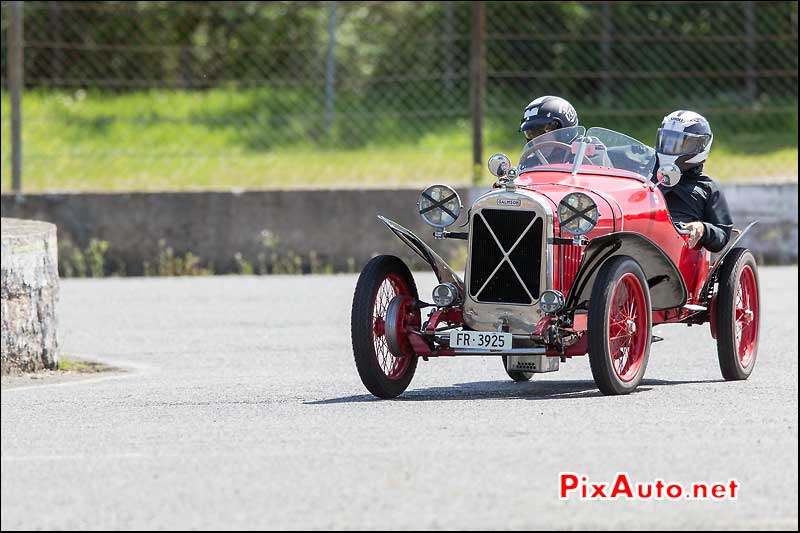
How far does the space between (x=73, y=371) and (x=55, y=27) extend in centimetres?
921

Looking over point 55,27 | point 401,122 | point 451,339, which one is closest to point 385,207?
point 401,122

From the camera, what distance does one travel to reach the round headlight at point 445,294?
28.9ft

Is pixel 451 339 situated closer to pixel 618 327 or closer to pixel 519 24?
pixel 618 327

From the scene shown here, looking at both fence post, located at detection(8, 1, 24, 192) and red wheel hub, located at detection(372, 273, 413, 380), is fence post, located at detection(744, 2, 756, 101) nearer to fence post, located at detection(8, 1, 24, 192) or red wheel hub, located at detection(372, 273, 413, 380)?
fence post, located at detection(8, 1, 24, 192)

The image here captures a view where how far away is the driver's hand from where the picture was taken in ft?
31.2

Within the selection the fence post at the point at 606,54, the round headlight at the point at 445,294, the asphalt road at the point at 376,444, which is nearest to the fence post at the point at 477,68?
the fence post at the point at 606,54

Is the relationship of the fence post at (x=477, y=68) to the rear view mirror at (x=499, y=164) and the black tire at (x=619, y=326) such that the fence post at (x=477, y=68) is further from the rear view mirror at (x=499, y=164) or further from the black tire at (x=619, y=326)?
the black tire at (x=619, y=326)

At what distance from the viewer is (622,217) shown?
Result: 893cm

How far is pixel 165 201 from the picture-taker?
1600 cm

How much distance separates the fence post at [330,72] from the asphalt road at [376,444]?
300 inches

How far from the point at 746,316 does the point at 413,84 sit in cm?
900

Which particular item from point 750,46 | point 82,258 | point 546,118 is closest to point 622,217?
point 546,118

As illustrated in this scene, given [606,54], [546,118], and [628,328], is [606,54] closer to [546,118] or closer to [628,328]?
[546,118]

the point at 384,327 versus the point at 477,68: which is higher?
the point at 477,68
